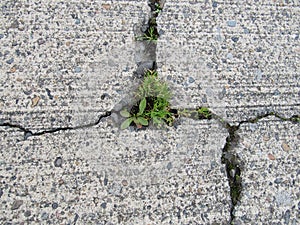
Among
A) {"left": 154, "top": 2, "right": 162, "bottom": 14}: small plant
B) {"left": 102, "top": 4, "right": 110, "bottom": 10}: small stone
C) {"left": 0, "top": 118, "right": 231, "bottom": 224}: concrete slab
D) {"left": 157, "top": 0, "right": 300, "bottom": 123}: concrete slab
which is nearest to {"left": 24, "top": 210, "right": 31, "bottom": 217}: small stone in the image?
{"left": 0, "top": 118, "right": 231, "bottom": 224}: concrete slab

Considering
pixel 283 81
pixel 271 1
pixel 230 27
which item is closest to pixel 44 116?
pixel 230 27

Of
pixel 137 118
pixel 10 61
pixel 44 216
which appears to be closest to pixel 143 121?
pixel 137 118

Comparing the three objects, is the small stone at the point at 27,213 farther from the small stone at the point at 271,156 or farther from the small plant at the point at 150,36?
the small stone at the point at 271,156

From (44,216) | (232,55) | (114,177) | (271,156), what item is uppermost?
(232,55)

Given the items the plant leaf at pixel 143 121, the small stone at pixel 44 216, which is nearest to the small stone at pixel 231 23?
the plant leaf at pixel 143 121

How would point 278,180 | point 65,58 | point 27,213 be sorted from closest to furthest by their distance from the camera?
point 27,213 → point 278,180 → point 65,58

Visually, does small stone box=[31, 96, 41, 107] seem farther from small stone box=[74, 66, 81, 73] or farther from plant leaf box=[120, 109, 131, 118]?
plant leaf box=[120, 109, 131, 118]

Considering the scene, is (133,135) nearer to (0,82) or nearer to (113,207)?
(113,207)

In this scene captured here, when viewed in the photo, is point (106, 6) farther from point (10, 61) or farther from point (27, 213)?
point (27, 213)
